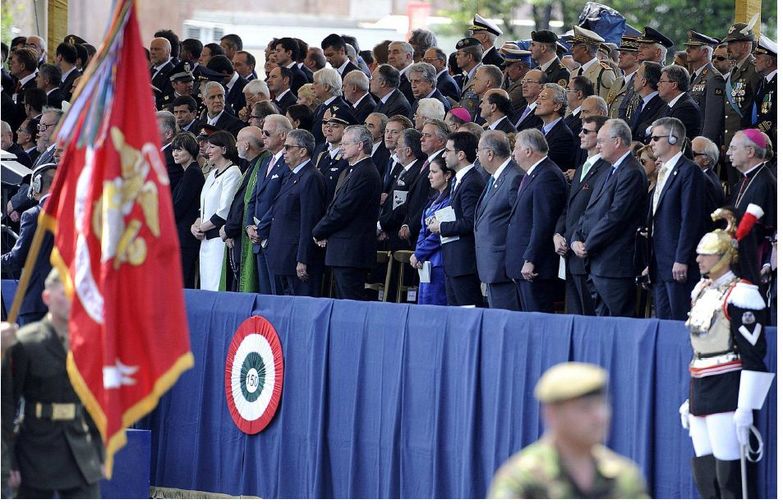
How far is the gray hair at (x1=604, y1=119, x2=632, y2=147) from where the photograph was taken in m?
12.7

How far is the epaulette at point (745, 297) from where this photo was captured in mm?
10227

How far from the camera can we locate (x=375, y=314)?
12.6 meters

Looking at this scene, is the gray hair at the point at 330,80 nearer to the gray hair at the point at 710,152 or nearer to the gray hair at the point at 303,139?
the gray hair at the point at 303,139

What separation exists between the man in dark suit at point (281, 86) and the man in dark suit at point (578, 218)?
627 cm

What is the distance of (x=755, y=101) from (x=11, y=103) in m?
9.40

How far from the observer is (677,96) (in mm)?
15148

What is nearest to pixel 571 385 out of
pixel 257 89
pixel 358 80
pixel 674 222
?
pixel 674 222

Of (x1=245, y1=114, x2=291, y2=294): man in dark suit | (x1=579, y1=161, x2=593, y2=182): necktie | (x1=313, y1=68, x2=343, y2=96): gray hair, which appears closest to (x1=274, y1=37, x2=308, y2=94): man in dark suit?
(x1=313, y1=68, x2=343, y2=96): gray hair

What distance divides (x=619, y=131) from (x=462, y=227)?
64.3 inches

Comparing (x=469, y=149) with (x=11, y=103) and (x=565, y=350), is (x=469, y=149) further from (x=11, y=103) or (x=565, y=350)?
(x=11, y=103)

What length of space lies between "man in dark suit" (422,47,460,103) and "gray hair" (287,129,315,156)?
3550mm

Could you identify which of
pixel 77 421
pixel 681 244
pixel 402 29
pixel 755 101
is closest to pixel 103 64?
pixel 77 421

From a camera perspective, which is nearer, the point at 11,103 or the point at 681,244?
the point at 681,244

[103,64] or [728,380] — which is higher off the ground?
[103,64]
